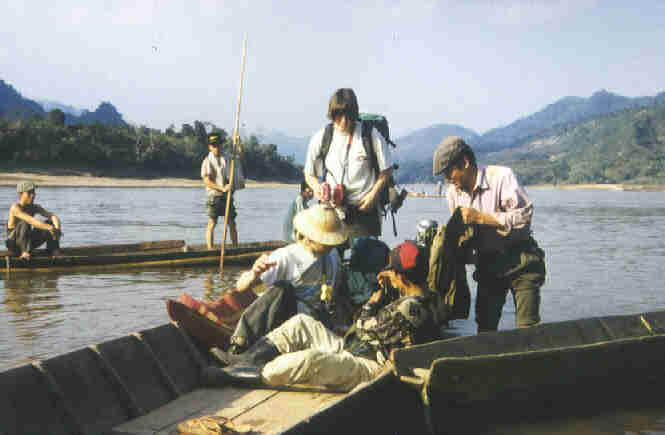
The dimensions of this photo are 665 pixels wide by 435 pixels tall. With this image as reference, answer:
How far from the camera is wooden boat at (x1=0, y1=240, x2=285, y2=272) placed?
11.0 m

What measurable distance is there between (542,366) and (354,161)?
2628 mm

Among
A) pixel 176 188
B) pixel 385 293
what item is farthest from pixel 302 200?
pixel 176 188

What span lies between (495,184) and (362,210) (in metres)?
1.68

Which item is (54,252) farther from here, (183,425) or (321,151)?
(183,425)

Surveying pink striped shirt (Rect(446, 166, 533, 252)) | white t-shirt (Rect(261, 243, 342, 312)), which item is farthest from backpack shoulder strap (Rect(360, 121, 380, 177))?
white t-shirt (Rect(261, 243, 342, 312))

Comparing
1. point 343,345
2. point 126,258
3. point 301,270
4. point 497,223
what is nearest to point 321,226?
point 301,270

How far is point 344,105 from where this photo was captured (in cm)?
586

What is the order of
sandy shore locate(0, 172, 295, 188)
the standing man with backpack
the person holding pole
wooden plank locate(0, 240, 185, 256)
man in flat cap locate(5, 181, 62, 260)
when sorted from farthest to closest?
sandy shore locate(0, 172, 295, 188), wooden plank locate(0, 240, 185, 256), the person holding pole, man in flat cap locate(5, 181, 62, 260), the standing man with backpack

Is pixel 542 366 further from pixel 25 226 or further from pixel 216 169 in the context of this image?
pixel 25 226

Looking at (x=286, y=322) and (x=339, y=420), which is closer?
(x=339, y=420)

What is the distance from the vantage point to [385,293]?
4.93 m

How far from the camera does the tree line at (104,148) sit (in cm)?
5544

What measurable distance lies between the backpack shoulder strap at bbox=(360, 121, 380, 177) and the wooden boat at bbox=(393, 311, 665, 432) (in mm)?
2136

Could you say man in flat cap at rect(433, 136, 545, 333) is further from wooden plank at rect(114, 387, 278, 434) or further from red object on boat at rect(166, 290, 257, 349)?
red object on boat at rect(166, 290, 257, 349)
